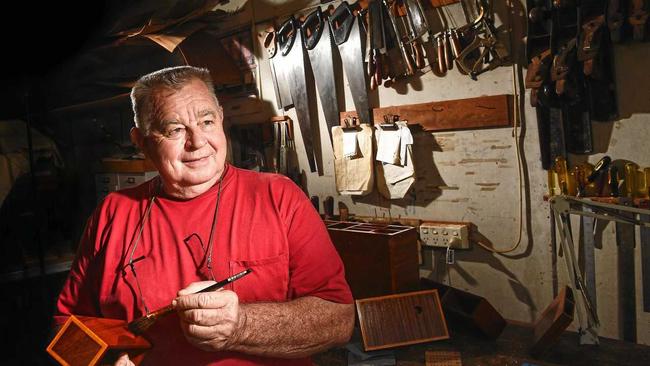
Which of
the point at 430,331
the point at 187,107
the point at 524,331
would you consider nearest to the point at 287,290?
the point at 187,107

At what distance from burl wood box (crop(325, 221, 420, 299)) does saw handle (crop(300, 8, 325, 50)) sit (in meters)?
1.16

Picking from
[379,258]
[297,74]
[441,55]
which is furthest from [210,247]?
[297,74]

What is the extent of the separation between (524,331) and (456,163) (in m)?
0.87

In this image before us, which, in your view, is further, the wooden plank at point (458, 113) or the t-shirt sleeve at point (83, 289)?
the wooden plank at point (458, 113)

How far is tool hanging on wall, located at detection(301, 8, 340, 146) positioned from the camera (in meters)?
2.88

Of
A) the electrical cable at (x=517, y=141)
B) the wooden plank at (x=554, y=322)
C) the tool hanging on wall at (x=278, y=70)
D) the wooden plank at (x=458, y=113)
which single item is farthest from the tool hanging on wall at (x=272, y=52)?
the wooden plank at (x=554, y=322)

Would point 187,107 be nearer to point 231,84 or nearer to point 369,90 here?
point 369,90

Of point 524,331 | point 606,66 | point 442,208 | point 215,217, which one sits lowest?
point 524,331

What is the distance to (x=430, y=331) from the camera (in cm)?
204

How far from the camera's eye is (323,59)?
2914 millimetres

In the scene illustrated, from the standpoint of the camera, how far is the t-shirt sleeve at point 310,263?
1.20 meters

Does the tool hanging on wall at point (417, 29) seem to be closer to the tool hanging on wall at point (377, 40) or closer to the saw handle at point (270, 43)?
the tool hanging on wall at point (377, 40)

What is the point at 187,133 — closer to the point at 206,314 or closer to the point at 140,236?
the point at 140,236

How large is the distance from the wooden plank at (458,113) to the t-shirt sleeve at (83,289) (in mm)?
1769
